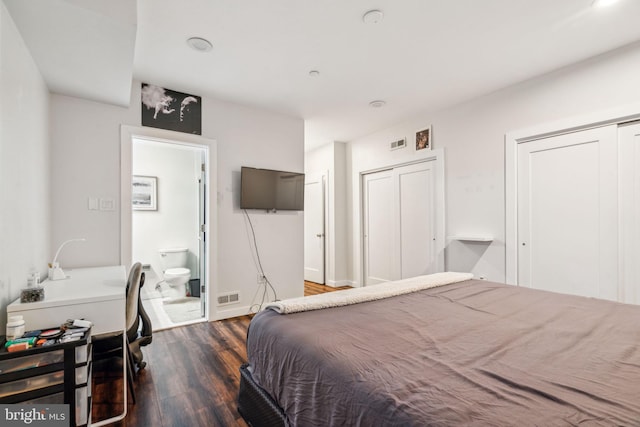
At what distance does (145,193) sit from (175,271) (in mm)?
1291

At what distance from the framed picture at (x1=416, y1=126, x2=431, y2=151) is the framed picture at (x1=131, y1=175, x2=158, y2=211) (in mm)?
3940

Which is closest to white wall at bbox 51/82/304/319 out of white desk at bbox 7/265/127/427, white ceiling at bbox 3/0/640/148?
white ceiling at bbox 3/0/640/148

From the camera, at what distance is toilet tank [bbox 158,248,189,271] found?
4.46 metres

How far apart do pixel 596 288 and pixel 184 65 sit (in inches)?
165

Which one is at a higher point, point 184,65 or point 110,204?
point 184,65

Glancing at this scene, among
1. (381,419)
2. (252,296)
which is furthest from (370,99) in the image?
(381,419)

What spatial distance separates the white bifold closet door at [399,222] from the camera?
13.2ft

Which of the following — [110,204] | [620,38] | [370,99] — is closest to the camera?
[620,38]

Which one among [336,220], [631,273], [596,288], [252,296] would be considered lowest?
[252,296]

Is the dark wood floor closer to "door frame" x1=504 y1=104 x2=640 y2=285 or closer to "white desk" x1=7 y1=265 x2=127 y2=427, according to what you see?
"white desk" x1=7 y1=265 x2=127 y2=427

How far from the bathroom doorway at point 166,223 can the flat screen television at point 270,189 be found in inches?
42.6

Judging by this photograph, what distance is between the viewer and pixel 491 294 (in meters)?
1.91

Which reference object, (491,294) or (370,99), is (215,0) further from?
(491,294)

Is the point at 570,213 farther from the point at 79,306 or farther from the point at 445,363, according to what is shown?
the point at 79,306
